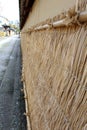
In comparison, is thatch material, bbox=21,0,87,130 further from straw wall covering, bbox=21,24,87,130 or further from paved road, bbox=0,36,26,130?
paved road, bbox=0,36,26,130

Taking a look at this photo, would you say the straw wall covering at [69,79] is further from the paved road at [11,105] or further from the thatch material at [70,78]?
the paved road at [11,105]

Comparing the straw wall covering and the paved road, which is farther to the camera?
the paved road

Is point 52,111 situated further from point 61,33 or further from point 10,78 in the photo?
point 10,78

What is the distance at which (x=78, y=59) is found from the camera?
1034mm

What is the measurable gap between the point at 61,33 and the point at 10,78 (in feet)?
21.6

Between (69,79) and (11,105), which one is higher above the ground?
(69,79)

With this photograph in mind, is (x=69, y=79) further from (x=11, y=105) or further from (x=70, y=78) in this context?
(x=11, y=105)

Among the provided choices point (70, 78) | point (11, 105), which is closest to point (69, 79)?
point (70, 78)

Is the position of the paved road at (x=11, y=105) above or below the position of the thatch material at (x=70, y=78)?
below

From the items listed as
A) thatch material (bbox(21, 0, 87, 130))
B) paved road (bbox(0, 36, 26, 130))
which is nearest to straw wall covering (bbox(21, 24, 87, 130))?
thatch material (bbox(21, 0, 87, 130))

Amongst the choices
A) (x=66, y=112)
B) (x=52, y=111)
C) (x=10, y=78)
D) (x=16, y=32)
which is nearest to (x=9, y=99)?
(x=10, y=78)

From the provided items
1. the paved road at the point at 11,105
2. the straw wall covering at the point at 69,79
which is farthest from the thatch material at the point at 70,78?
the paved road at the point at 11,105

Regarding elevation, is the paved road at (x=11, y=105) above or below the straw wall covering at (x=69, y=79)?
below

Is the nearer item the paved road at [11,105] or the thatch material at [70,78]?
the thatch material at [70,78]
